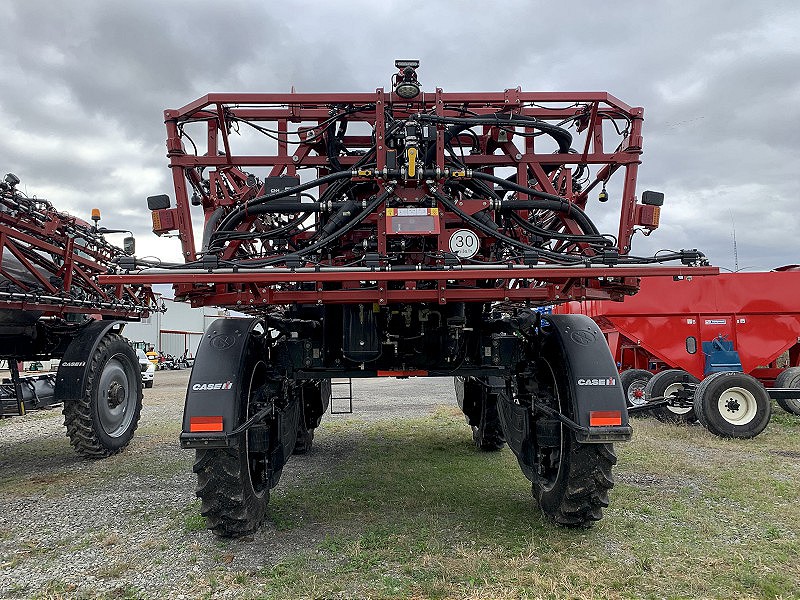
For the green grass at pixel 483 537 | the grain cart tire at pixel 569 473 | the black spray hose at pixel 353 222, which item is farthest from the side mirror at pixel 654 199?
the green grass at pixel 483 537

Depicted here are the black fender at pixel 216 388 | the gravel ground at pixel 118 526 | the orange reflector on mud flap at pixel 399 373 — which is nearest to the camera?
the gravel ground at pixel 118 526

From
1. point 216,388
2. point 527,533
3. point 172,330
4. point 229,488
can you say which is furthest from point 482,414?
point 172,330

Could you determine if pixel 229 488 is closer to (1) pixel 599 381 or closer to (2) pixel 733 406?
(1) pixel 599 381

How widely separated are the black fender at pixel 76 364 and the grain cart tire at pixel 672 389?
7432 mm

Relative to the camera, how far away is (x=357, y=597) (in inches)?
132

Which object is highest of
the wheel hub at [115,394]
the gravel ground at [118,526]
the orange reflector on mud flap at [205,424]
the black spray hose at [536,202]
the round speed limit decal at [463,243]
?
the black spray hose at [536,202]

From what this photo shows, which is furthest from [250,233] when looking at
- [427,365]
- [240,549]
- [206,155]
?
[240,549]

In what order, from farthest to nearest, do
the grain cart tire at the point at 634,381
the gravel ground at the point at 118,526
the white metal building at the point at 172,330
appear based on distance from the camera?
the white metal building at the point at 172,330
the grain cart tire at the point at 634,381
the gravel ground at the point at 118,526

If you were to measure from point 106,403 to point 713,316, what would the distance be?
8.61 meters

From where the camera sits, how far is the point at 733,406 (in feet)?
26.8

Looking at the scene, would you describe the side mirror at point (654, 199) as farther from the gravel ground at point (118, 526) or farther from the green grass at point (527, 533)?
the gravel ground at point (118, 526)

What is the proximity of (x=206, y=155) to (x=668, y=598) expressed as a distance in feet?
13.3

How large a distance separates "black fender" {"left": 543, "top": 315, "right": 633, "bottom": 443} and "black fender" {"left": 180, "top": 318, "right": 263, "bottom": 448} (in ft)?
7.13

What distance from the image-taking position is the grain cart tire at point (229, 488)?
405 centimetres
